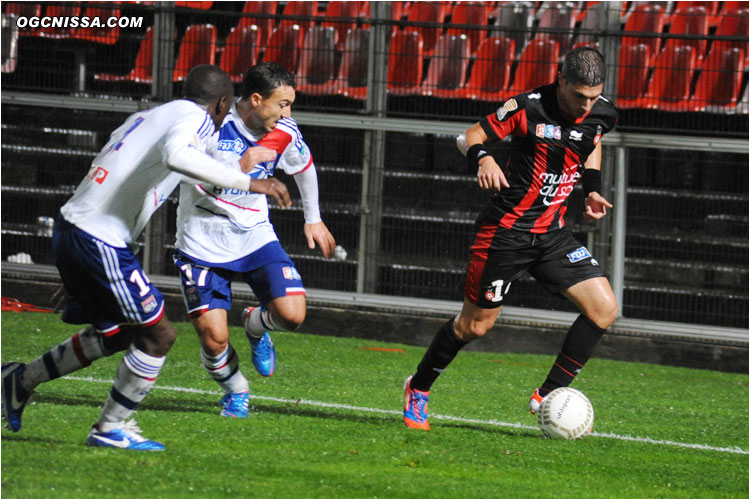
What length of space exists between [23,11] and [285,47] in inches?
108

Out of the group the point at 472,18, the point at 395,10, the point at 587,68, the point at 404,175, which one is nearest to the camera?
the point at 587,68

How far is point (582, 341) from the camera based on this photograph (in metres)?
5.88

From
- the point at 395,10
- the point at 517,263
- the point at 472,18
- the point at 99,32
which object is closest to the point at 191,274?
the point at 517,263

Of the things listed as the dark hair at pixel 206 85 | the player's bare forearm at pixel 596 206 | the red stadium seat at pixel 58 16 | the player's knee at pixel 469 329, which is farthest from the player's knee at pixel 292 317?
the red stadium seat at pixel 58 16

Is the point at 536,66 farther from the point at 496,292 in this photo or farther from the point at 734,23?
the point at 496,292

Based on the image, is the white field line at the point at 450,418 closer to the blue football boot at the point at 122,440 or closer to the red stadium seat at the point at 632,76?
the blue football boot at the point at 122,440

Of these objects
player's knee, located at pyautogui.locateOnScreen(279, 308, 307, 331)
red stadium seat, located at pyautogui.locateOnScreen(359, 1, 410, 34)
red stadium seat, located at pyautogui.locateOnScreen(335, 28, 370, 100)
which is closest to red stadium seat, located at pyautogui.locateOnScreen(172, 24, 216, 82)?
red stadium seat, located at pyautogui.locateOnScreen(335, 28, 370, 100)

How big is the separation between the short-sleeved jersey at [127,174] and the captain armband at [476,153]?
5.31 feet

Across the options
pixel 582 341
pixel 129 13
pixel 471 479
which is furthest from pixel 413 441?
pixel 129 13

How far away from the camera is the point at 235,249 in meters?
5.82

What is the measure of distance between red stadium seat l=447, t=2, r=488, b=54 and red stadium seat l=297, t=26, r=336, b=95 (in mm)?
1289

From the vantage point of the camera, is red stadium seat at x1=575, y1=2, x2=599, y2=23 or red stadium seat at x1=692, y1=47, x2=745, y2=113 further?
red stadium seat at x1=575, y1=2, x2=599, y2=23

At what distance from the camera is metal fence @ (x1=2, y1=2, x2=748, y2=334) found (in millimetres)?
9695

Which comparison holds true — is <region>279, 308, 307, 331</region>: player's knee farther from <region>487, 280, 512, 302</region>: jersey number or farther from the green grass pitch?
<region>487, 280, 512, 302</region>: jersey number
